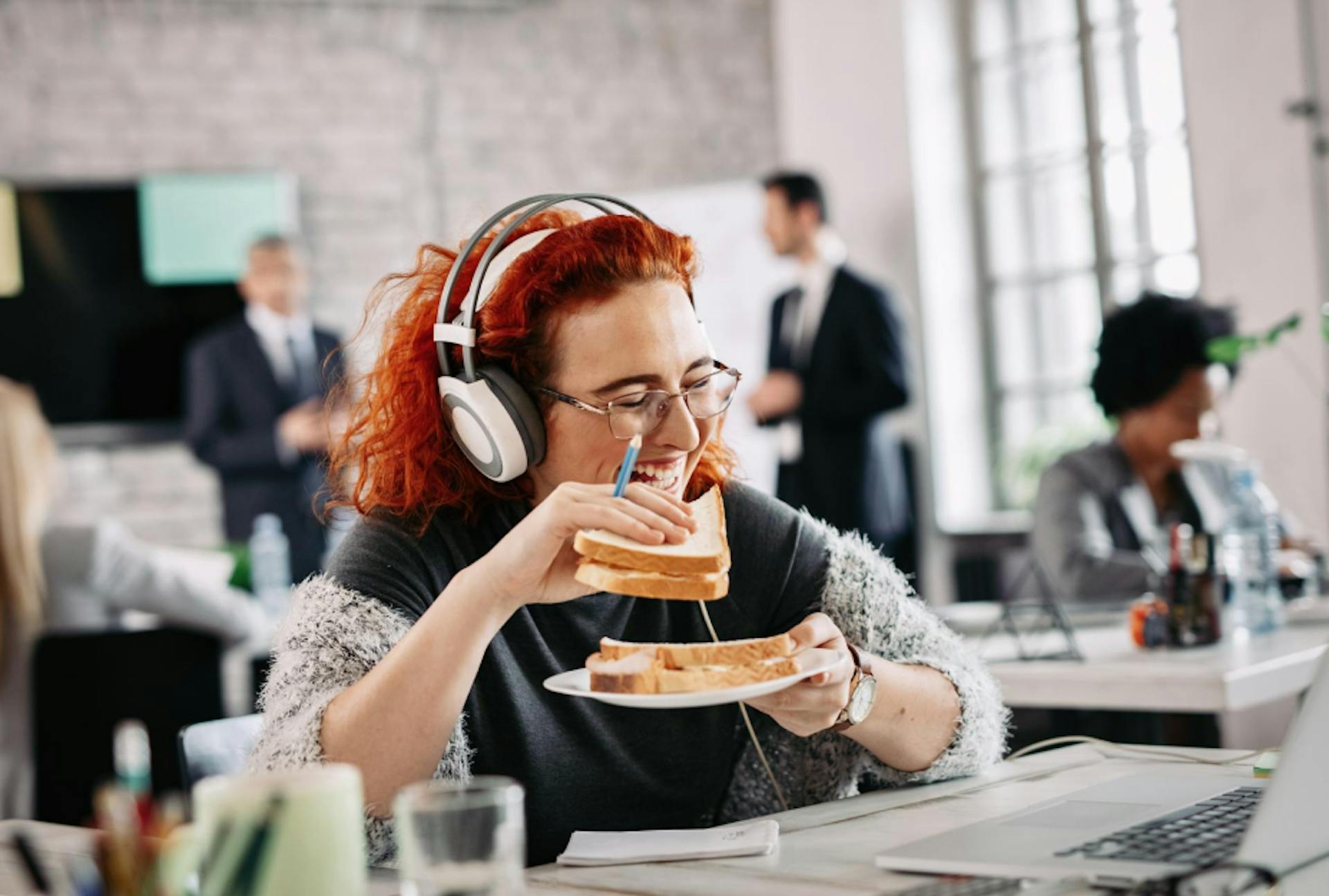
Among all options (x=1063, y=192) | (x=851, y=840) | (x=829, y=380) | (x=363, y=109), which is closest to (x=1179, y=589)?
(x=851, y=840)

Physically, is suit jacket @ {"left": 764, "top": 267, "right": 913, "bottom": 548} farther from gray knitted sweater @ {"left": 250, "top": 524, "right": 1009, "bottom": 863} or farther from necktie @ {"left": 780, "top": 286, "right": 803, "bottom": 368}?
gray knitted sweater @ {"left": 250, "top": 524, "right": 1009, "bottom": 863}

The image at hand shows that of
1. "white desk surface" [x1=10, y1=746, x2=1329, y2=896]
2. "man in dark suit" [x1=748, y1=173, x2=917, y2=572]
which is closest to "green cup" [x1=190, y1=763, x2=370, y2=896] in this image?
"white desk surface" [x1=10, y1=746, x2=1329, y2=896]

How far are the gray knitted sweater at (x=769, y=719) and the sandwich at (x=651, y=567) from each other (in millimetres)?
224

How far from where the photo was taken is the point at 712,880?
3.51ft

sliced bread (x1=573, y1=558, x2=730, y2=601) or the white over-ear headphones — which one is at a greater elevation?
the white over-ear headphones

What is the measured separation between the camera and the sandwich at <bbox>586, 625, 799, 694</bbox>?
115 centimetres

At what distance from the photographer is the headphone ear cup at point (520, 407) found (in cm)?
144

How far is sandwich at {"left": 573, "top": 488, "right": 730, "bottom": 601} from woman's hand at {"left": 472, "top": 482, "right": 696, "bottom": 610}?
17mm

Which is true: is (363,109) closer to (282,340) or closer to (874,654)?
(282,340)

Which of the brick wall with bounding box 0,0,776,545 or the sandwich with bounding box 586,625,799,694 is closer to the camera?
the sandwich with bounding box 586,625,799,694

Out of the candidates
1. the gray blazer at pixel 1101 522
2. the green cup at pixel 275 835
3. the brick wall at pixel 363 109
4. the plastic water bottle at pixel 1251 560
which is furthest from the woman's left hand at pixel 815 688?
the brick wall at pixel 363 109

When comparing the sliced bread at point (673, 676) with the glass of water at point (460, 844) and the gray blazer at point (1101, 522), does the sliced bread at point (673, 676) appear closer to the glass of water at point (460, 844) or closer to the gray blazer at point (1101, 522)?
the glass of water at point (460, 844)

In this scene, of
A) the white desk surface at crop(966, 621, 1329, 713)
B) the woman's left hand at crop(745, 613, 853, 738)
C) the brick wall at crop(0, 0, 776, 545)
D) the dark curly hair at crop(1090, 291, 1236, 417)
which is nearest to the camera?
the woman's left hand at crop(745, 613, 853, 738)

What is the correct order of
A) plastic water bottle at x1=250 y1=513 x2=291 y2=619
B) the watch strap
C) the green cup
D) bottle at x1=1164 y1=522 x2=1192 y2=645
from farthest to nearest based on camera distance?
plastic water bottle at x1=250 y1=513 x2=291 y2=619
bottle at x1=1164 y1=522 x2=1192 y2=645
the watch strap
the green cup
